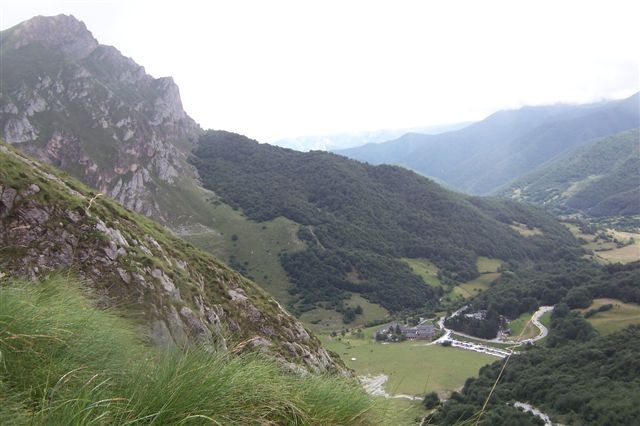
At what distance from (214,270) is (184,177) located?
161809 millimetres

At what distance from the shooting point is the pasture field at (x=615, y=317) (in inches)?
3081

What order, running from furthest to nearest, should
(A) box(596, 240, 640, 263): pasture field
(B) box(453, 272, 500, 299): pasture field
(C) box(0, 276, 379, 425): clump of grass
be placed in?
(A) box(596, 240, 640, 263): pasture field → (B) box(453, 272, 500, 299): pasture field → (C) box(0, 276, 379, 425): clump of grass

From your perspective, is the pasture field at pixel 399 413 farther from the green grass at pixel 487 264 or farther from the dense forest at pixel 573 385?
the green grass at pixel 487 264

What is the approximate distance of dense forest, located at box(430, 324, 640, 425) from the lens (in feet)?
135

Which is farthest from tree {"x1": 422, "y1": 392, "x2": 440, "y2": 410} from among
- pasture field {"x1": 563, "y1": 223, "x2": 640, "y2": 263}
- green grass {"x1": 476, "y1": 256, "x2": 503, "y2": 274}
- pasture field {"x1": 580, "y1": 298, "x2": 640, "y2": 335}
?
pasture field {"x1": 563, "y1": 223, "x2": 640, "y2": 263}

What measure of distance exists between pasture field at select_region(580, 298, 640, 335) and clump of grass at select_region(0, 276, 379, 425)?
291 ft

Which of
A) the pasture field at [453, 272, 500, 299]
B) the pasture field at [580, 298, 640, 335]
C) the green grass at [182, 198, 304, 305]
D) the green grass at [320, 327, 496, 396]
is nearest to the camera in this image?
the green grass at [320, 327, 496, 396]

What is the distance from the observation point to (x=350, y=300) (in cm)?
14175

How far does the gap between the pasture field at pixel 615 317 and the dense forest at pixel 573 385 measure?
11883 millimetres

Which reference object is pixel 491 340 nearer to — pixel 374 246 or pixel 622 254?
pixel 374 246

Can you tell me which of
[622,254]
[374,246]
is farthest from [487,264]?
[622,254]

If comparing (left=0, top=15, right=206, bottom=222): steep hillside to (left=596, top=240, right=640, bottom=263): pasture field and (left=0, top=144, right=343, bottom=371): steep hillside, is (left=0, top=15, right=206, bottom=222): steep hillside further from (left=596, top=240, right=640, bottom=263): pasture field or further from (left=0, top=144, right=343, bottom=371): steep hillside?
(left=596, top=240, right=640, bottom=263): pasture field

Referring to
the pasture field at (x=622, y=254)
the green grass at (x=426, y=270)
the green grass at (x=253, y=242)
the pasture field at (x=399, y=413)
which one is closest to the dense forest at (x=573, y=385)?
the pasture field at (x=399, y=413)

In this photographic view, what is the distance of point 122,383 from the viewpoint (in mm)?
3793
